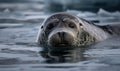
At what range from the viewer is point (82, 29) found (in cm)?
906

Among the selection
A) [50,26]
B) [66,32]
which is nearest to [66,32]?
[66,32]

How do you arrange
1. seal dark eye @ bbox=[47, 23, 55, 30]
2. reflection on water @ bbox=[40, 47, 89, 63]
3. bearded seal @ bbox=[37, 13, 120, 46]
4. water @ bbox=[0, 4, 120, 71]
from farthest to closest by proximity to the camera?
seal dark eye @ bbox=[47, 23, 55, 30] < bearded seal @ bbox=[37, 13, 120, 46] < reflection on water @ bbox=[40, 47, 89, 63] < water @ bbox=[0, 4, 120, 71]

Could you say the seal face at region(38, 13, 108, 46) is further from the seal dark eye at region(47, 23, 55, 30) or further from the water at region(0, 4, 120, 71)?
the water at region(0, 4, 120, 71)

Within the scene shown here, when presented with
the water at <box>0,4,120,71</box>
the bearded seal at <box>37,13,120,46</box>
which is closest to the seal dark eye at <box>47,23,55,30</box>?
the bearded seal at <box>37,13,120,46</box>

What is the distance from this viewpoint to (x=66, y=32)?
325 inches

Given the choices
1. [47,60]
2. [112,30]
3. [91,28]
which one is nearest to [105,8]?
[112,30]

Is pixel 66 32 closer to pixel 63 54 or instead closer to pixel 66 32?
pixel 66 32

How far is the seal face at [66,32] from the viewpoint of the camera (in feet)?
27.1

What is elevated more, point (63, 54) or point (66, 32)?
point (66, 32)

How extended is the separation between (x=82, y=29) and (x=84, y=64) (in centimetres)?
264

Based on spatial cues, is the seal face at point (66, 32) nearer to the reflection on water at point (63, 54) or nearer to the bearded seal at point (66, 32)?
the bearded seal at point (66, 32)

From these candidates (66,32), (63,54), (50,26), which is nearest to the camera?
(63,54)

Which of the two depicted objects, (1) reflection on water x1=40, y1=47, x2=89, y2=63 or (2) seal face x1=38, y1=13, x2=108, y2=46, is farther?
(2) seal face x1=38, y1=13, x2=108, y2=46

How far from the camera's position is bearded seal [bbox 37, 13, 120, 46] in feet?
27.1
